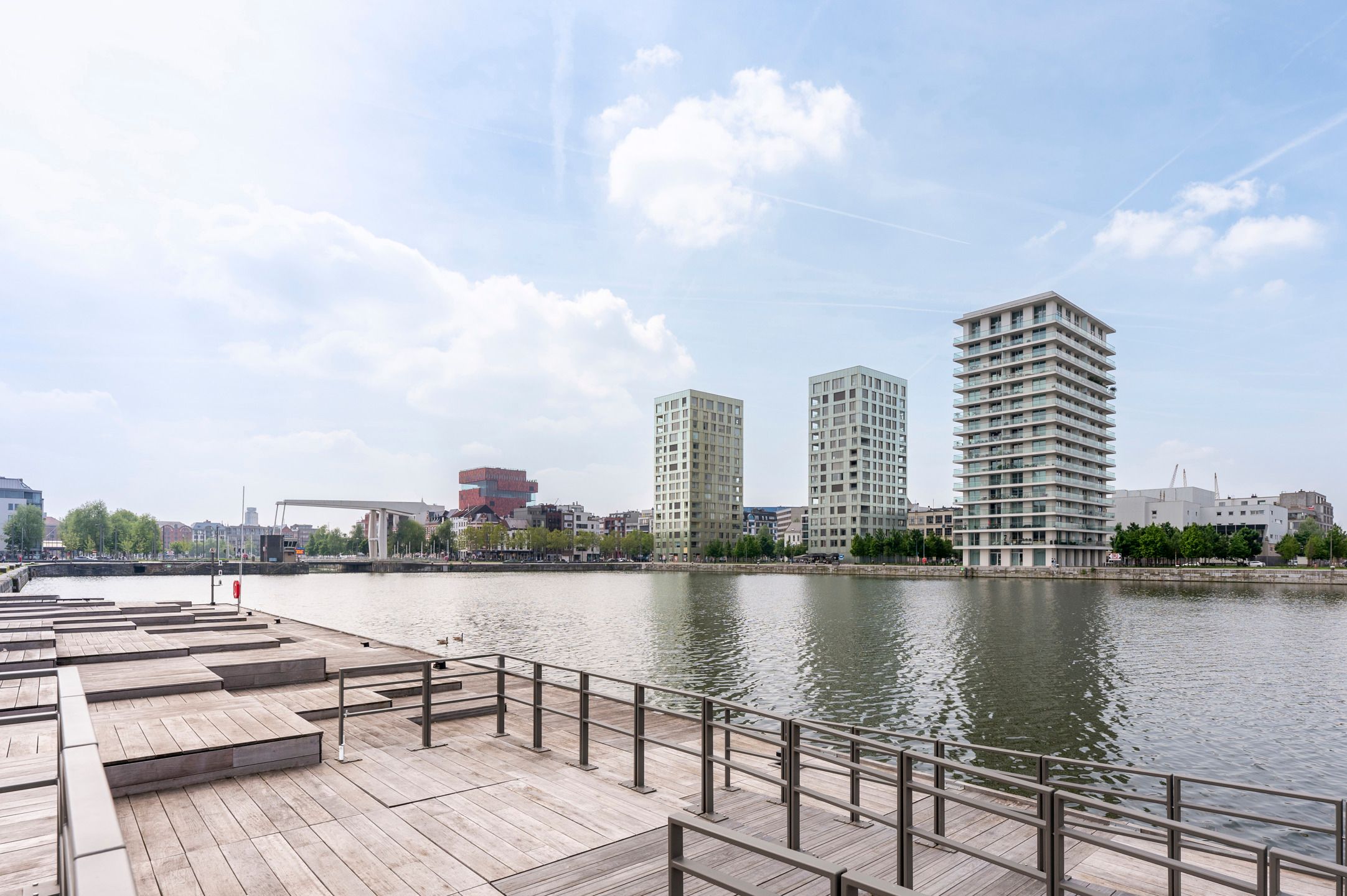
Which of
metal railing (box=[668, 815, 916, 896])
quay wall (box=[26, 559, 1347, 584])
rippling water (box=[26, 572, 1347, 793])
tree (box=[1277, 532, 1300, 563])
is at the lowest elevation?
quay wall (box=[26, 559, 1347, 584])

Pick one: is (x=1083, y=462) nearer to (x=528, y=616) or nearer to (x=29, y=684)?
(x=528, y=616)

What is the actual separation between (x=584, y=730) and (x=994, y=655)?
31800 millimetres

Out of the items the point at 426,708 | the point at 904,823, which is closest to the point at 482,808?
the point at 426,708

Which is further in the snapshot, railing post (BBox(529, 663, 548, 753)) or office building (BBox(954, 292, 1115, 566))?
office building (BBox(954, 292, 1115, 566))

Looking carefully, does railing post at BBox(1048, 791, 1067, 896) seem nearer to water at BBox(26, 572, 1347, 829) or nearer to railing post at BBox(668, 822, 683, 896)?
railing post at BBox(668, 822, 683, 896)

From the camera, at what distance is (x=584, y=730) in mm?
11656

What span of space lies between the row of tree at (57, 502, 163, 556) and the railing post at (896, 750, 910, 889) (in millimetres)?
212728

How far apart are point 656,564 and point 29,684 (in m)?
184

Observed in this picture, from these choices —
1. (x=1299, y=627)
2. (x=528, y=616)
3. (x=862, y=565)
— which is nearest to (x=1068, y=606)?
(x=1299, y=627)

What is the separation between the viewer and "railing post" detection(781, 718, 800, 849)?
824cm

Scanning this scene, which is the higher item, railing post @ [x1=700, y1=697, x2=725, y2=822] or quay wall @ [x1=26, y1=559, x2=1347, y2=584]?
railing post @ [x1=700, y1=697, x2=725, y2=822]

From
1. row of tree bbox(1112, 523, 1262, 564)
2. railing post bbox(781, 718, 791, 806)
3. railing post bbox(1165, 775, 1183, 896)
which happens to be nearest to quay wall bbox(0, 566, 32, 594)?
railing post bbox(781, 718, 791, 806)

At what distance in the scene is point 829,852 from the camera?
8.49 metres

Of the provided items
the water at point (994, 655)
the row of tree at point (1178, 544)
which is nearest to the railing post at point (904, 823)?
the water at point (994, 655)
